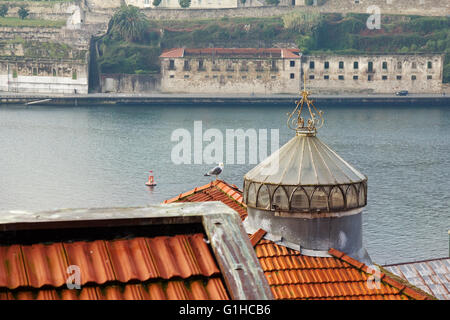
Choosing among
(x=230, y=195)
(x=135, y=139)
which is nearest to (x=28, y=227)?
(x=230, y=195)

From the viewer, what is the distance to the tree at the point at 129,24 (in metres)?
88.9

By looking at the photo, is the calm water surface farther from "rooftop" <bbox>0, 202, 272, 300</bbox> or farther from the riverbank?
"rooftop" <bbox>0, 202, 272, 300</bbox>

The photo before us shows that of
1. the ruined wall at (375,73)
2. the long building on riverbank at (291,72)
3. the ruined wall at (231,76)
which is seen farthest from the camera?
the ruined wall at (231,76)

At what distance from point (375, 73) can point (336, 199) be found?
79433 mm

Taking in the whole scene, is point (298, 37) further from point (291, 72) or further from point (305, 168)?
point (305, 168)

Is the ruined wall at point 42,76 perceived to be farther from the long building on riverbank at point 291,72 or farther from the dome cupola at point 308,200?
the dome cupola at point 308,200

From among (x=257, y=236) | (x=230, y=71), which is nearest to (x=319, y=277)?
(x=257, y=236)

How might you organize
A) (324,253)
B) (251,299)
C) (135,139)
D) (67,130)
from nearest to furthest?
1. (251,299)
2. (324,253)
3. (135,139)
4. (67,130)

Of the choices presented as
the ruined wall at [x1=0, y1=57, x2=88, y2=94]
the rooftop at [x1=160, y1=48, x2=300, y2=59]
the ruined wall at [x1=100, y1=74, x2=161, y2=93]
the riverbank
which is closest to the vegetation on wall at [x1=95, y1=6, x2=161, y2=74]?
the ruined wall at [x1=100, y1=74, x2=161, y2=93]

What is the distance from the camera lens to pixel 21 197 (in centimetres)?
3503

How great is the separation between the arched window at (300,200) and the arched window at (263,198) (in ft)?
1.04

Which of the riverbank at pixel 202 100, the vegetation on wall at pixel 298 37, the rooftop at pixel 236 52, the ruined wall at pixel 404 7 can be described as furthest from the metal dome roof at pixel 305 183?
the ruined wall at pixel 404 7

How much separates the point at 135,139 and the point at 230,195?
45203 mm

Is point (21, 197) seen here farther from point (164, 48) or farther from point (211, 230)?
point (164, 48)
